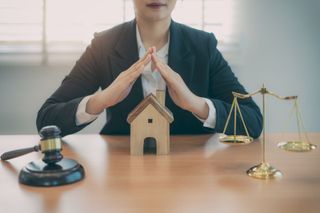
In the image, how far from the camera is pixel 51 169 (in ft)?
3.84

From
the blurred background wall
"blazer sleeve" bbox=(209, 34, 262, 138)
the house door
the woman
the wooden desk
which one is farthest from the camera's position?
the blurred background wall

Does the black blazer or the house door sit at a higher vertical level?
the black blazer

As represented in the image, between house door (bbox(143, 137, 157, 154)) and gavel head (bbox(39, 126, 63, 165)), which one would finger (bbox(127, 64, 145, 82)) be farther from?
gavel head (bbox(39, 126, 63, 165))

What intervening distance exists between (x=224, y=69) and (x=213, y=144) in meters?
0.47

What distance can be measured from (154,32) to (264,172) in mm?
859

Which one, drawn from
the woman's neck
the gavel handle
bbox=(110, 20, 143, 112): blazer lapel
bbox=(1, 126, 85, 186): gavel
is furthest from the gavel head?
the woman's neck

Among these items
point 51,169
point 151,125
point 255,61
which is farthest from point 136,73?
point 255,61

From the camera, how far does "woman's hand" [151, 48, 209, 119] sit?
152 cm

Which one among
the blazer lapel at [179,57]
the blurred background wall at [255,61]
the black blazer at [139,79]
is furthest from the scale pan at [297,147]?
the blurred background wall at [255,61]

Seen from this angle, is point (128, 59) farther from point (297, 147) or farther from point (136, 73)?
point (297, 147)

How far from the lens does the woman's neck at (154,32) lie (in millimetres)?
1886

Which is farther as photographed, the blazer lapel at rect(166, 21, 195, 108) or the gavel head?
the blazer lapel at rect(166, 21, 195, 108)

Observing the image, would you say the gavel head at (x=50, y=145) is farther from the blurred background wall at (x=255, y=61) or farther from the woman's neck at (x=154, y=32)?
the blurred background wall at (x=255, y=61)

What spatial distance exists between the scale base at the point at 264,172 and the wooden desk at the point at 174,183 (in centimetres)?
2
